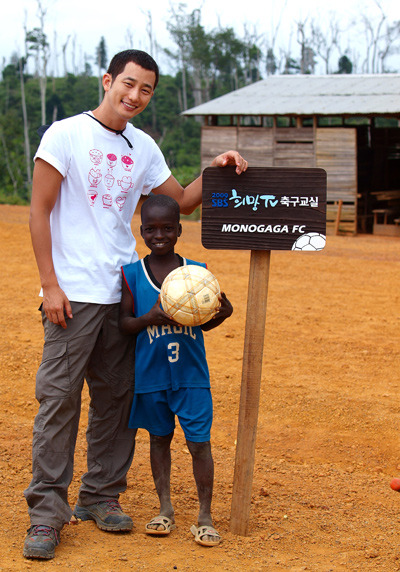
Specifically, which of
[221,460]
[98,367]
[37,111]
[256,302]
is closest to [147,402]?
[98,367]

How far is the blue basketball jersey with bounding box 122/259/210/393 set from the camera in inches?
125

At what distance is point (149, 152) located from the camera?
341cm

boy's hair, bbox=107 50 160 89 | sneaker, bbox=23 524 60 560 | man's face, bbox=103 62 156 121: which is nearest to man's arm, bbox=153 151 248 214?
man's face, bbox=103 62 156 121

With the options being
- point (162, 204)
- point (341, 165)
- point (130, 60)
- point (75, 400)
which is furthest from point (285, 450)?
point (341, 165)

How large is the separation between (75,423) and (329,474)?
181 cm

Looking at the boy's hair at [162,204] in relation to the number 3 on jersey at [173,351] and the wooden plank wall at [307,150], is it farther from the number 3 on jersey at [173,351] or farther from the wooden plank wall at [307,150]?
the wooden plank wall at [307,150]

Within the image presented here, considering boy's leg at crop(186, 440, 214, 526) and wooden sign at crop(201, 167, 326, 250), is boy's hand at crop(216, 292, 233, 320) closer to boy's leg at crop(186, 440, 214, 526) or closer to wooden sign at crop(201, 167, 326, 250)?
wooden sign at crop(201, 167, 326, 250)

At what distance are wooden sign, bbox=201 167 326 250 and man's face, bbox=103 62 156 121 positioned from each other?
1.48ft

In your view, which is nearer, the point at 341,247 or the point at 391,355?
the point at 391,355

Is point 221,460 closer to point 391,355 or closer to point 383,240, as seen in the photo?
point 391,355

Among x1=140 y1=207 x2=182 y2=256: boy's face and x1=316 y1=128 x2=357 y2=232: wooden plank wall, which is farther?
x1=316 y1=128 x2=357 y2=232: wooden plank wall

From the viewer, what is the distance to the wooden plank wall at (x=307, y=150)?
59.7 feet

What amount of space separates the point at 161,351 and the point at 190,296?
14.3 inches

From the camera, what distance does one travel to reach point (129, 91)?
10.5 ft
